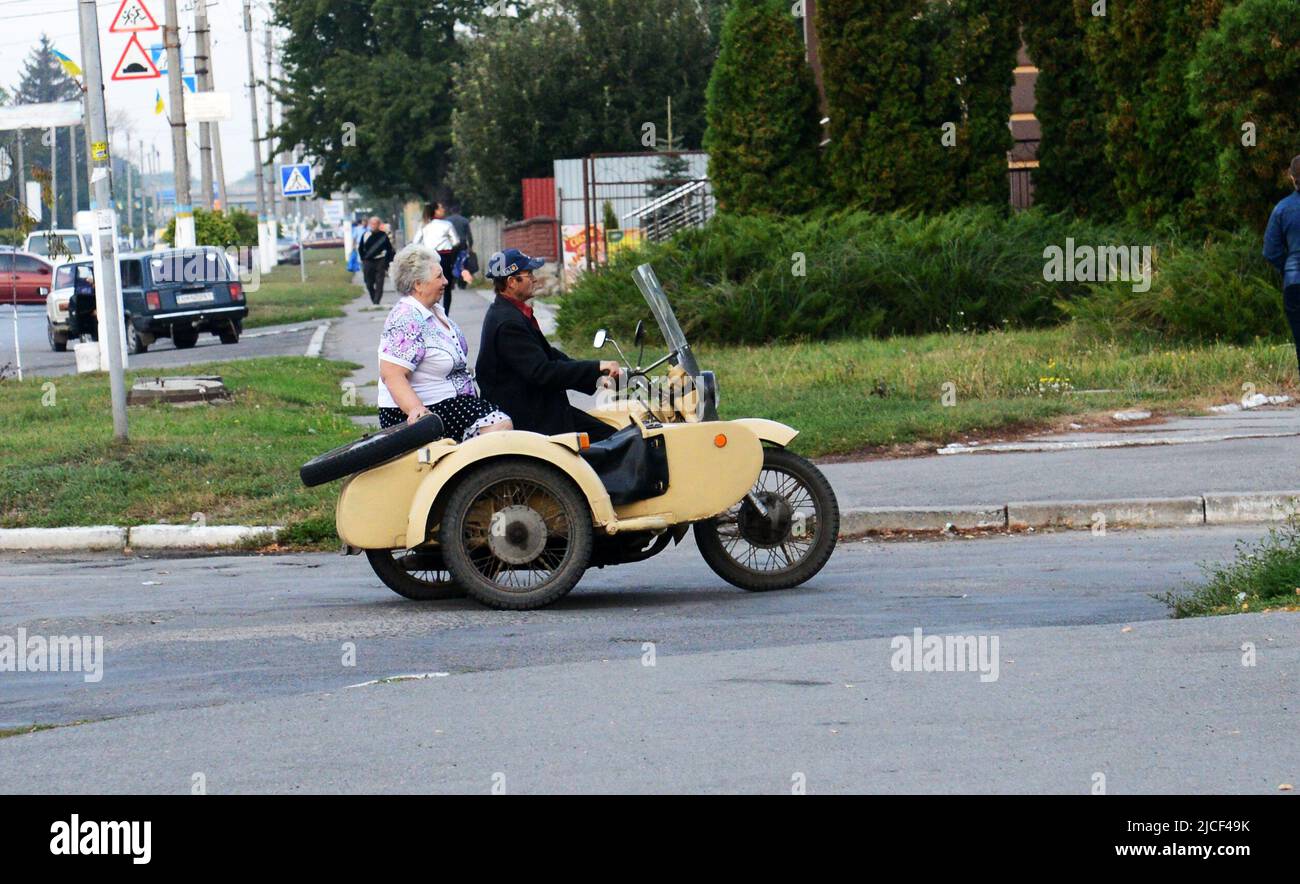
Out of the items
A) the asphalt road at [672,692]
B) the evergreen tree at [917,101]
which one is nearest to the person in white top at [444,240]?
the evergreen tree at [917,101]

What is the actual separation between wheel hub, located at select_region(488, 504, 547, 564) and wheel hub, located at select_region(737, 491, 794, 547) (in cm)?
105

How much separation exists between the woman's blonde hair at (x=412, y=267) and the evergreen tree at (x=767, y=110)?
16.7 m

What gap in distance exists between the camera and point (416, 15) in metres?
68.0

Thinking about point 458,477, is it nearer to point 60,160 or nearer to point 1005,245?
point 1005,245

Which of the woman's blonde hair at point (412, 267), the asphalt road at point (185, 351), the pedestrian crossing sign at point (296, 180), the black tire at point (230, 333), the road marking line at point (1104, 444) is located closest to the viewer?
the woman's blonde hair at point (412, 267)

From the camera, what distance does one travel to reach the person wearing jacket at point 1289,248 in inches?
527

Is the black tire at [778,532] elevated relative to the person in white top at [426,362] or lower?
lower

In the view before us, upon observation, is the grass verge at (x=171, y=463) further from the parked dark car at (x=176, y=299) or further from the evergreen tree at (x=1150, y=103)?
the parked dark car at (x=176, y=299)

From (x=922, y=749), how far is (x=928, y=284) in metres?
16.7

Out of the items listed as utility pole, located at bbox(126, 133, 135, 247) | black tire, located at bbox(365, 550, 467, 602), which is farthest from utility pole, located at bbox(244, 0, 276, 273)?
black tire, located at bbox(365, 550, 467, 602)
